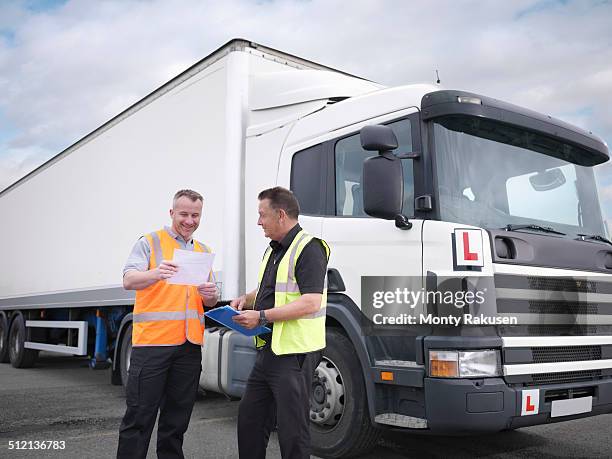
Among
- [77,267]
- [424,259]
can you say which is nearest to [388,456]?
[424,259]

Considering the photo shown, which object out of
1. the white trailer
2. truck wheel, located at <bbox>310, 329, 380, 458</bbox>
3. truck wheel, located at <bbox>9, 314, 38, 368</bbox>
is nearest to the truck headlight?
the white trailer

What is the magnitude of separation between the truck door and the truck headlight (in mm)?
548

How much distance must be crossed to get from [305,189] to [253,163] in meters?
0.72

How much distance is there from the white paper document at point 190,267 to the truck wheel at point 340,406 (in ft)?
4.63

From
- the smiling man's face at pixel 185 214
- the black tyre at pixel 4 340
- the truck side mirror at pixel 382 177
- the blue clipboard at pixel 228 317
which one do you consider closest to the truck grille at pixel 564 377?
the truck side mirror at pixel 382 177

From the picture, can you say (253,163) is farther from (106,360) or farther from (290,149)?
(106,360)

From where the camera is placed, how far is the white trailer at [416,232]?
11.7ft

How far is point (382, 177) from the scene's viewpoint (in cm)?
371

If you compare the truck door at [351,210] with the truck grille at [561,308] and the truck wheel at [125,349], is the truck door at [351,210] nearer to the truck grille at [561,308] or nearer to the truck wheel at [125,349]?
the truck grille at [561,308]

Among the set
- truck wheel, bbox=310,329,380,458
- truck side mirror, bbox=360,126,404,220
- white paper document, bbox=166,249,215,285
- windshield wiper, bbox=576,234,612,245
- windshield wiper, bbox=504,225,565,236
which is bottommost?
truck wheel, bbox=310,329,380,458

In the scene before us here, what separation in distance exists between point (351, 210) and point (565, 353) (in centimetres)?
166

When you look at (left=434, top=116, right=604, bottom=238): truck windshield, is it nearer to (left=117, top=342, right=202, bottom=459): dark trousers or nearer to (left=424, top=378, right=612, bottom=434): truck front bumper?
(left=424, top=378, right=612, bottom=434): truck front bumper

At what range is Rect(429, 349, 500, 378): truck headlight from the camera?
3479 millimetres

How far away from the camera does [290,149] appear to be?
4996mm
